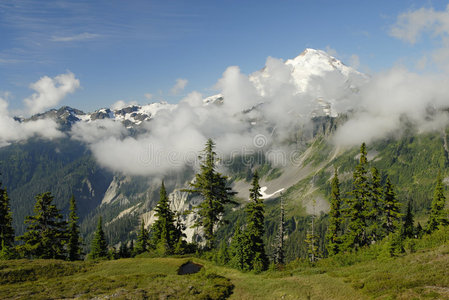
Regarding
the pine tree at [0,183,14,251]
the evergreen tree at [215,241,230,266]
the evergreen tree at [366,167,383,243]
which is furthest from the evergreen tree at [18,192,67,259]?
the evergreen tree at [366,167,383,243]

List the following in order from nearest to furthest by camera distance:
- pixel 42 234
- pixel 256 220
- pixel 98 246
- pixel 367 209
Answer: pixel 367 209 < pixel 256 220 < pixel 42 234 < pixel 98 246

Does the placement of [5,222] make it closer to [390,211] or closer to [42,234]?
[42,234]

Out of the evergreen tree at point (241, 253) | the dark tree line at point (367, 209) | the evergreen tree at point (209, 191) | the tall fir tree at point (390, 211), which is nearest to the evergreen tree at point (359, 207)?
the dark tree line at point (367, 209)

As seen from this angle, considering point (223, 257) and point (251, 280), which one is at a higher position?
point (223, 257)

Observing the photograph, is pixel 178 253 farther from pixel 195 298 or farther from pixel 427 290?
pixel 427 290

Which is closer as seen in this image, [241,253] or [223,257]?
[241,253]

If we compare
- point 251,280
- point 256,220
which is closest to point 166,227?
point 256,220

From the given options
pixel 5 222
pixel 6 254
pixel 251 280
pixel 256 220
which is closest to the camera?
pixel 251 280

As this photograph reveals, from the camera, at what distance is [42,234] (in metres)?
55.6

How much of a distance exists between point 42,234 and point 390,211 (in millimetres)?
64550

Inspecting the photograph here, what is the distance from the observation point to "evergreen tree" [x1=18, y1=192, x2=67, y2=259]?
5484cm

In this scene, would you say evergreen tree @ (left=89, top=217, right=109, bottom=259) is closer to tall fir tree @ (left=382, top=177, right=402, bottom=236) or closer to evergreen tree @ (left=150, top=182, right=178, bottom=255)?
evergreen tree @ (left=150, top=182, right=178, bottom=255)

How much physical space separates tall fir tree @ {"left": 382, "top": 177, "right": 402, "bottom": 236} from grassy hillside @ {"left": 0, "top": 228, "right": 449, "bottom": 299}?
9.14 meters

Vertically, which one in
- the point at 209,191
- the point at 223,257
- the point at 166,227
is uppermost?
the point at 209,191
